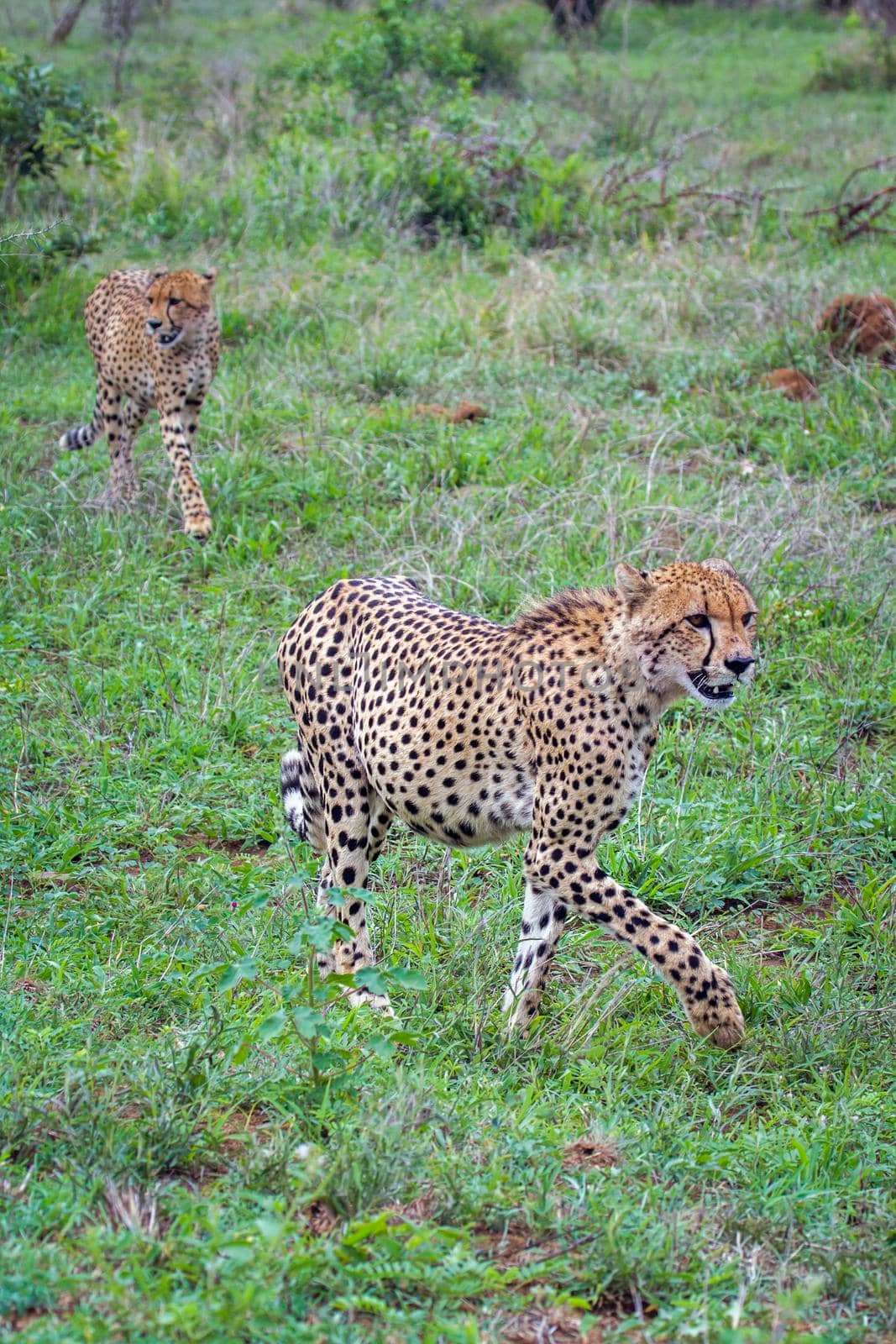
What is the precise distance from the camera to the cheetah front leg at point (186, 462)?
6.69 m

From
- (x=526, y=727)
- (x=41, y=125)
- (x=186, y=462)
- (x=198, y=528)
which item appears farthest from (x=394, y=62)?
(x=526, y=727)

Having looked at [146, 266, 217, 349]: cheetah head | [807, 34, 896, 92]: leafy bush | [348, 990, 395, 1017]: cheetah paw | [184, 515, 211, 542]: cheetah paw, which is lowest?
[348, 990, 395, 1017]: cheetah paw

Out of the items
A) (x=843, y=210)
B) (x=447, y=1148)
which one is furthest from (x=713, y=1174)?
(x=843, y=210)

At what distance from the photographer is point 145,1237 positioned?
2.70 meters

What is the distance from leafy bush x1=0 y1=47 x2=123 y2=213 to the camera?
30.1ft

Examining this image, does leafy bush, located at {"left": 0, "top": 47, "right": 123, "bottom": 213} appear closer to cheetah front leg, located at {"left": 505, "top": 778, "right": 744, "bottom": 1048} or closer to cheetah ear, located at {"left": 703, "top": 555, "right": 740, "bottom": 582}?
cheetah ear, located at {"left": 703, "top": 555, "right": 740, "bottom": 582}

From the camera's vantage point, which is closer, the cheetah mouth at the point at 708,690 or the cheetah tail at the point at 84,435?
the cheetah mouth at the point at 708,690

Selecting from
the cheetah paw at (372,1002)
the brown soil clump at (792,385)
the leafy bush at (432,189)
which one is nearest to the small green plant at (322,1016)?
the cheetah paw at (372,1002)

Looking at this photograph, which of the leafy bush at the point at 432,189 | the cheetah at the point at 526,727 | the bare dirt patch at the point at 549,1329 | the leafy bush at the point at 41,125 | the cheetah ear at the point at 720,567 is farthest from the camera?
the leafy bush at the point at 432,189

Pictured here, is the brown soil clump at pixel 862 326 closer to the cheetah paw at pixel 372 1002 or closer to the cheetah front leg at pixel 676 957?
the cheetah front leg at pixel 676 957

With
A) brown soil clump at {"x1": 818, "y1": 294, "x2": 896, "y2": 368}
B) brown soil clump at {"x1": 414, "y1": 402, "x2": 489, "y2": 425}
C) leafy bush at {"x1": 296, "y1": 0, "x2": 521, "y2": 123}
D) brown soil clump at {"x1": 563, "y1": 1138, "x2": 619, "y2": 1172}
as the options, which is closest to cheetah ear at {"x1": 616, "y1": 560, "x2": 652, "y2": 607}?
brown soil clump at {"x1": 563, "y1": 1138, "x2": 619, "y2": 1172}

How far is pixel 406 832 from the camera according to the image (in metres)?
5.03

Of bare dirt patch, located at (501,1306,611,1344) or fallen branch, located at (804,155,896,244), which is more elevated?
fallen branch, located at (804,155,896,244)

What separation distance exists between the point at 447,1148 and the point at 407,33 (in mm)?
10388
